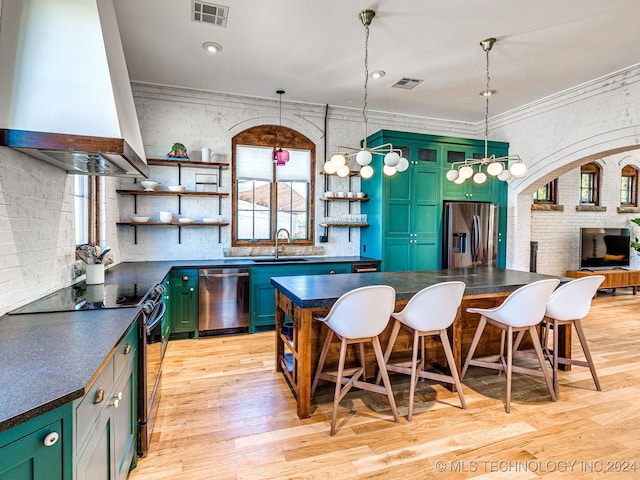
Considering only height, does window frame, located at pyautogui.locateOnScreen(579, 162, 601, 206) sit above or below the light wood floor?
above

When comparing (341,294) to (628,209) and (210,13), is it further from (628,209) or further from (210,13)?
(628,209)

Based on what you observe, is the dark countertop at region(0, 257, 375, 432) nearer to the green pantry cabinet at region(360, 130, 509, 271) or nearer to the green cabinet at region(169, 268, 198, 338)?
the green cabinet at region(169, 268, 198, 338)

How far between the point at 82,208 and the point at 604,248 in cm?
877

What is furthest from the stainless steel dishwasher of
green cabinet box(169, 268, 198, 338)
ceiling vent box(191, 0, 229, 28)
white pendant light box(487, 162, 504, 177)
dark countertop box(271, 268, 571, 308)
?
white pendant light box(487, 162, 504, 177)

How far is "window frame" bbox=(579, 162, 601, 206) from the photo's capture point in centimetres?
722

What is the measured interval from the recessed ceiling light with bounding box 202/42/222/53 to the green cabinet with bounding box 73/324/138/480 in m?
2.85

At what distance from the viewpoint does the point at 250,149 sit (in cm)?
499

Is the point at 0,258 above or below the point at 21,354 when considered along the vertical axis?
above

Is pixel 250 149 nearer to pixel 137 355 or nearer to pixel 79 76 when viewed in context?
pixel 79 76

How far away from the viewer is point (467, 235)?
17.1 ft

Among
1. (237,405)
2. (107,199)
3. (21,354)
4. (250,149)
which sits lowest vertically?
(237,405)

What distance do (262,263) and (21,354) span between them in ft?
10.3

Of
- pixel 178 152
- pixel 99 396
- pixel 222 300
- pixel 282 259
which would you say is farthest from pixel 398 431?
pixel 178 152

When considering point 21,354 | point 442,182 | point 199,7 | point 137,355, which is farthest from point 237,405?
point 442,182
